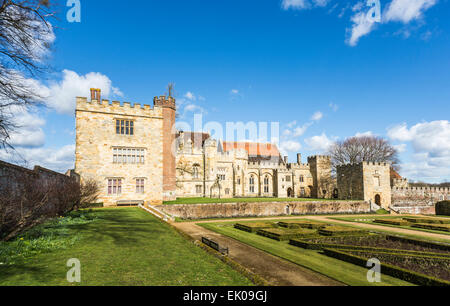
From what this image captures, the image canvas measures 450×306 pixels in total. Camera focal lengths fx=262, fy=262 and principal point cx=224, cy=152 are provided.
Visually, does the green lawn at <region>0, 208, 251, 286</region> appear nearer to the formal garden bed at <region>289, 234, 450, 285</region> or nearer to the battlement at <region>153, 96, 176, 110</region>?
the formal garden bed at <region>289, 234, 450, 285</region>

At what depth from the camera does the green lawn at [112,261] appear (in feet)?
19.1

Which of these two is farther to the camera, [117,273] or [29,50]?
Answer: [29,50]

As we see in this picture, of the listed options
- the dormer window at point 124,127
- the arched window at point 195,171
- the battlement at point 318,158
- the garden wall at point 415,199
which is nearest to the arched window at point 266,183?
the battlement at point 318,158

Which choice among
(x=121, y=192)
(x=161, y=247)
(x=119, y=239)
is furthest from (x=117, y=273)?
(x=121, y=192)

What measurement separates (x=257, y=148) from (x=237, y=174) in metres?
15.3

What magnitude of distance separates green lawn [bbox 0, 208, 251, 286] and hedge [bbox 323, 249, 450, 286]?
14.8 ft

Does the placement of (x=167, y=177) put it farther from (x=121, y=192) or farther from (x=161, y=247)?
(x=161, y=247)

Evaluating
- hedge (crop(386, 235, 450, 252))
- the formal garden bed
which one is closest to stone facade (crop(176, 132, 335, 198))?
hedge (crop(386, 235, 450, 252))

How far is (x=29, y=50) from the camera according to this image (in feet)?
28.0

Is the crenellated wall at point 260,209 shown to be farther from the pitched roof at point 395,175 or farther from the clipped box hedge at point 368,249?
the pitched roof at point 395,175

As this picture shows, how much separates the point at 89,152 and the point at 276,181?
33122 mm

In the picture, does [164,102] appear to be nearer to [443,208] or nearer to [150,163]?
[150,163]

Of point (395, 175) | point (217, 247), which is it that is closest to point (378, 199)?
point (395, 175)

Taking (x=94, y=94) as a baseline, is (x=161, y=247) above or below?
below
